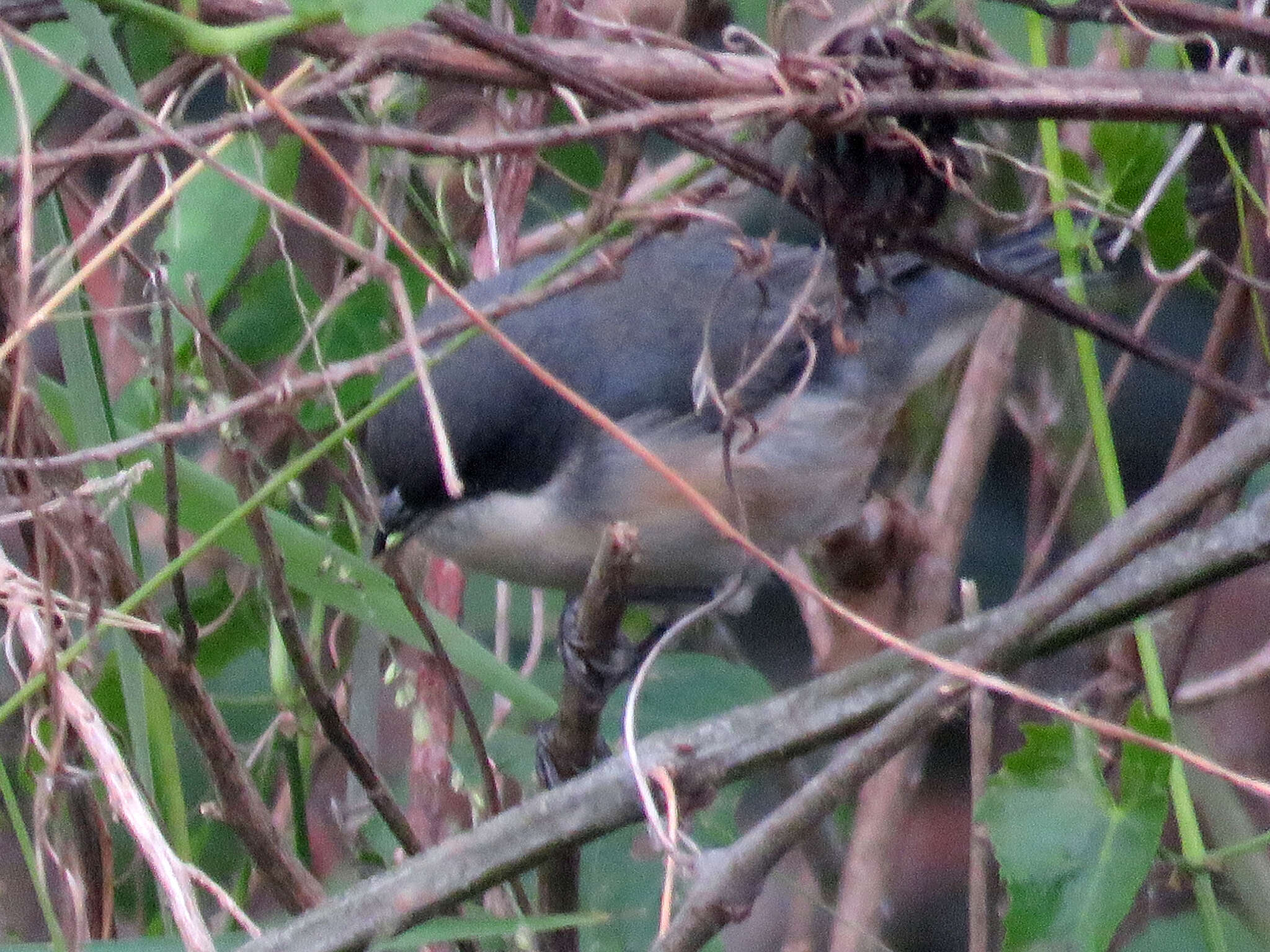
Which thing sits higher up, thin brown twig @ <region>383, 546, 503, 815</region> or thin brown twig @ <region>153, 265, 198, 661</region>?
thin brown twig @ <region>153, 265, 198, 661</region>

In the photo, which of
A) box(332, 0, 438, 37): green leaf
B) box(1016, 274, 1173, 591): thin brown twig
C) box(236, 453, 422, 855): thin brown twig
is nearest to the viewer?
box(332, 0, 438, 37): green leaf

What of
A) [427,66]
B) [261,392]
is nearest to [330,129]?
[427,66]

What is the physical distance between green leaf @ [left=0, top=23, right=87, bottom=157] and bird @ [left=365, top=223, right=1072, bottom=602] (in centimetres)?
71

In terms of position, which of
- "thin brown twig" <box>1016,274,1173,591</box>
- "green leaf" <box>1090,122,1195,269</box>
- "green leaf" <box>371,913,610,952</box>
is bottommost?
"thin brown twig" <box>1016,274,1173,591</box>

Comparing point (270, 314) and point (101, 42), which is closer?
point (101, 42)

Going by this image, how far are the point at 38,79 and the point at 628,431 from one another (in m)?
0.93

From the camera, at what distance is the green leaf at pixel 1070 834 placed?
3.25 feet

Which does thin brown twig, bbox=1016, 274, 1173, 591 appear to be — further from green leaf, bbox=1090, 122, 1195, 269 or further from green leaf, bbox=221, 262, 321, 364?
green leaf, bbox=221, 262, 321, 364

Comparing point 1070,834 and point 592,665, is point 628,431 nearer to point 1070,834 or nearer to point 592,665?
point 592,665

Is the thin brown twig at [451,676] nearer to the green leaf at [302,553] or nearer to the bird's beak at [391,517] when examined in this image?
the green leaf at [302,553]

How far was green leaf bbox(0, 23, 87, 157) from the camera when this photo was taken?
4.00 feet

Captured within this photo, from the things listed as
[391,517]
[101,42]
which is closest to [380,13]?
[101,42]

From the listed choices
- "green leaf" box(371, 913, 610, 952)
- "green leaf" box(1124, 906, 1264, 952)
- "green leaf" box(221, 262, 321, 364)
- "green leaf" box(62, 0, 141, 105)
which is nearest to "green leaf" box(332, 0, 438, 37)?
"green leaf" box(62, 0, 141, 105)

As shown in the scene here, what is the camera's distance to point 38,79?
4.02 ft
